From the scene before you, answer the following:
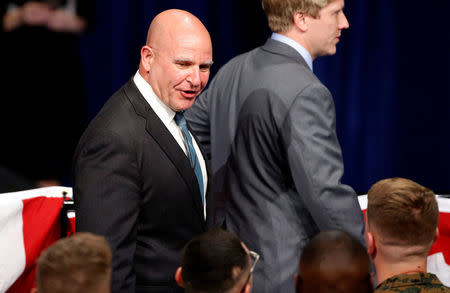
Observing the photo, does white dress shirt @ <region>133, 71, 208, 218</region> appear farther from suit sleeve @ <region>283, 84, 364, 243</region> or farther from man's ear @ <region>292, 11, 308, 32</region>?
man's ear @ <region>292, 11, 308, 32</region>

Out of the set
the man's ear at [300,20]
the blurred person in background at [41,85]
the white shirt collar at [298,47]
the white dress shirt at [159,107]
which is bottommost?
the blurred person in background at [41,85]

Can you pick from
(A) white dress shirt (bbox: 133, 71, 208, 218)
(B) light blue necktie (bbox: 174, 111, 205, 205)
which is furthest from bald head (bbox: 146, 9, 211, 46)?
(B) light blue necktie (bbox: 174, 111, 205, 205)

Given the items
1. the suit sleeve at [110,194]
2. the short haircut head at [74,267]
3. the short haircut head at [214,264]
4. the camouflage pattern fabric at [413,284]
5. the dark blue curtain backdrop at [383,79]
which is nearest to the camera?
the short haircut head at [74,267]

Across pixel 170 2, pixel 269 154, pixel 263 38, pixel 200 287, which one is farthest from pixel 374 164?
pixel 200 287

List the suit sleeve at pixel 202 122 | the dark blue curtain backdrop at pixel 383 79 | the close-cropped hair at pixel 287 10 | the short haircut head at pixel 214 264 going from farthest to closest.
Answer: the dark blue curtain backdrop at pixel 383 79 < the suit sleeve at pixel 202 122 < the close-cropped hair at pixel 287 10 < the short haircut head at pixel 214 264

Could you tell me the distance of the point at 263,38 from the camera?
132 inches

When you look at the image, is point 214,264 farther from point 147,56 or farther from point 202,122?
point 202,122

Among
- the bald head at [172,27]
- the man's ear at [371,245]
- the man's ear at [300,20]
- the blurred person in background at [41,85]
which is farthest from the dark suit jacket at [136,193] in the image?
the blurred person in background at [41,85]

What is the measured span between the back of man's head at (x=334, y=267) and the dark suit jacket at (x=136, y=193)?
452mm

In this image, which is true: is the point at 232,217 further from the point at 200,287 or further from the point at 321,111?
the point at 200,287

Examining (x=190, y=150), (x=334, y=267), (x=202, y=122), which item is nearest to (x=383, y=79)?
(x=202, y=122)

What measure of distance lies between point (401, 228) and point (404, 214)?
0.03 metres

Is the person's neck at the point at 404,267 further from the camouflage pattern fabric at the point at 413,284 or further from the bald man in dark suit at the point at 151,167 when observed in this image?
the bald man in dark suit at the point at 151,167

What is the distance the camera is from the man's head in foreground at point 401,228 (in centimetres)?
155
